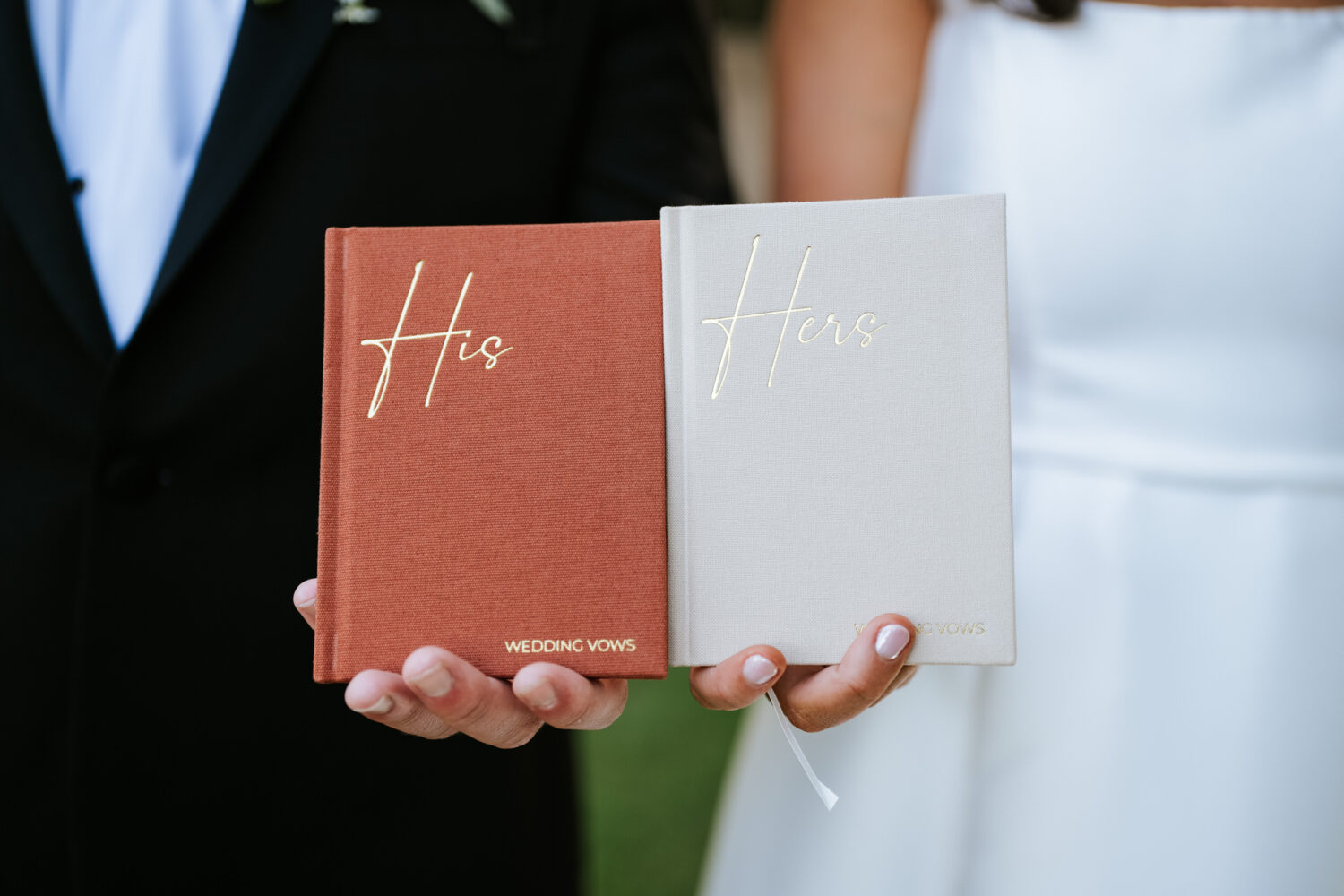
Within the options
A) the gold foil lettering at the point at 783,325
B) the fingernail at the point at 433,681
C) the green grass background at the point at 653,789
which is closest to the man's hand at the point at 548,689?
the fingernail at the point at 433,681

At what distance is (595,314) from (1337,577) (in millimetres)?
1097

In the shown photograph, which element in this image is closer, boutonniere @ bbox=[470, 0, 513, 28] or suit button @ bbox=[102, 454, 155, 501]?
suit button @ bbox=[102, 454, 155, 501]

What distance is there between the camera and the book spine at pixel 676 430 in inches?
36.0

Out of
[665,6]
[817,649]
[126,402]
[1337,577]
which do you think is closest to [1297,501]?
[1337,577]

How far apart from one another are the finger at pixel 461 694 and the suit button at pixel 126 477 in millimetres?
520

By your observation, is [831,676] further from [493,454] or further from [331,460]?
[331,460]

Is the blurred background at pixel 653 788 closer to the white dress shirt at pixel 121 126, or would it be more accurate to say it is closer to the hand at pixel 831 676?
the white dress shirt at pixel 121 126

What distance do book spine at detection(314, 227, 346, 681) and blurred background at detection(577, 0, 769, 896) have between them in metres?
1.80

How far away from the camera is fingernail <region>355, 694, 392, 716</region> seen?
0.87 m

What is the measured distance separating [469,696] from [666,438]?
30 cm

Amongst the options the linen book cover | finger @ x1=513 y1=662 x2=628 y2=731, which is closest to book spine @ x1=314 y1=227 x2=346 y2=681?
the linen book cover

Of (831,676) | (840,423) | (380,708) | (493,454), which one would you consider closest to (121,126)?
(493,454)

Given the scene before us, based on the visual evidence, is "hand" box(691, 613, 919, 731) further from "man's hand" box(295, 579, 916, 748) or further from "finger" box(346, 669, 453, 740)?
"finger" box(346, 669, 453, 740)

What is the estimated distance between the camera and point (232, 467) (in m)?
1.24
